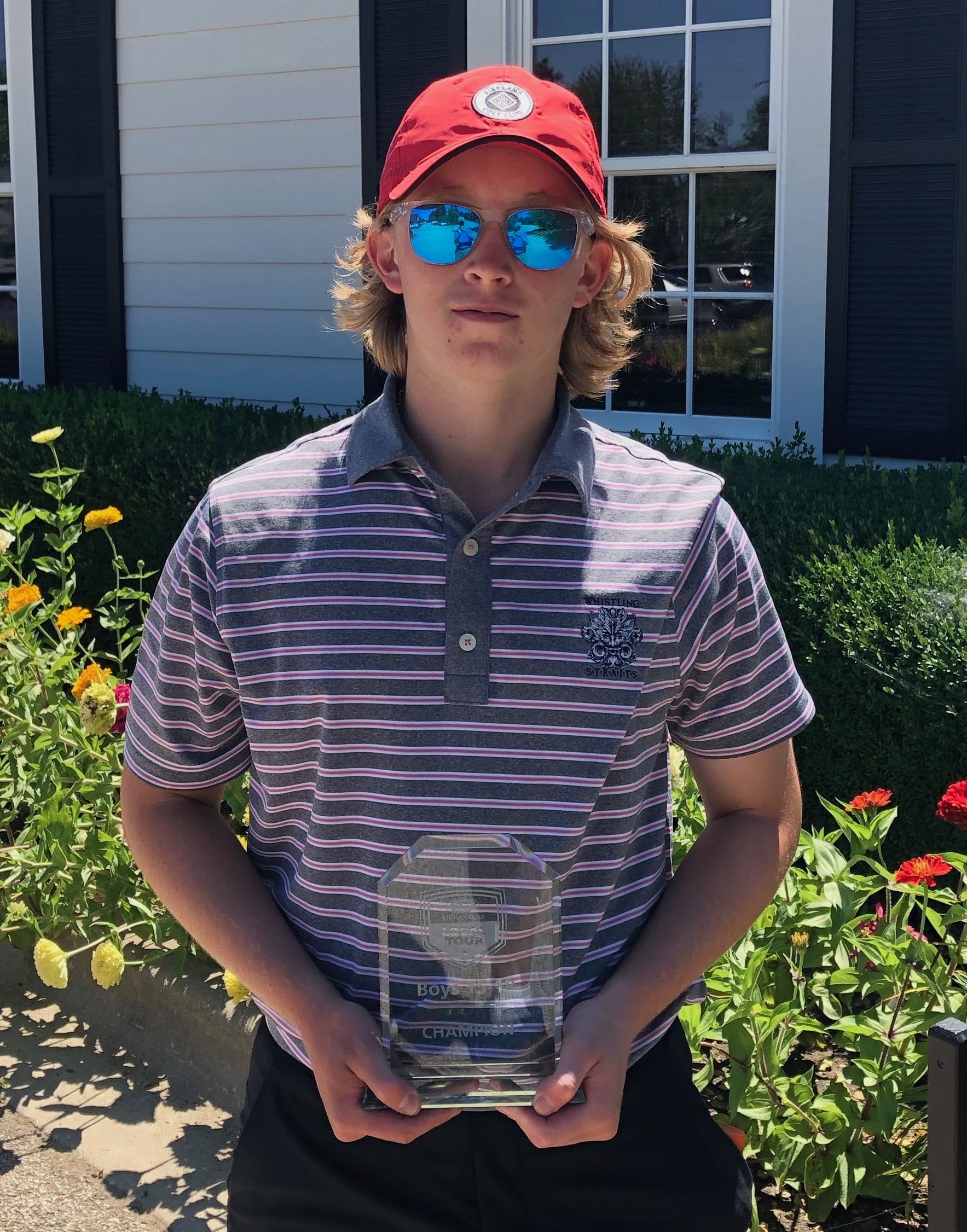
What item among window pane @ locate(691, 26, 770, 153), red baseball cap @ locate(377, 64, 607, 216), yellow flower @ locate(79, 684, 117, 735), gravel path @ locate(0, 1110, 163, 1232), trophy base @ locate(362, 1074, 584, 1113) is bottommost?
gravel path @ locate(0, 1110, 163, 1232)

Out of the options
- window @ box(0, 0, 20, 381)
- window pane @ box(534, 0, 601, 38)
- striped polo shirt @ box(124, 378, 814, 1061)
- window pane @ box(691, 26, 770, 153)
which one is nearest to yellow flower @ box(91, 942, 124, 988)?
striped polo shirt @ box(124, 378, 814, 1061)

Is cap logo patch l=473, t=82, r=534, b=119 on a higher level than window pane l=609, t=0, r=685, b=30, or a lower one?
lower

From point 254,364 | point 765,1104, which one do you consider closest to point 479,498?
point 765,1104

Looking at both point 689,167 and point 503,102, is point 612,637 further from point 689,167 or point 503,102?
point 689,167

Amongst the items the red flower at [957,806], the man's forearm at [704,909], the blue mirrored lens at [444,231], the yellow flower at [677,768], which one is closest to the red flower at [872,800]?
the red flower at [957,806]

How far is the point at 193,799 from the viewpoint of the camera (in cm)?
162

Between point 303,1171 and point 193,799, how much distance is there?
1.37ft

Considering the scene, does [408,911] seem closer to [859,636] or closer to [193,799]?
[193,799]

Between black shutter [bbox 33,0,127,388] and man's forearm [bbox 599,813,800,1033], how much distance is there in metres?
6.85

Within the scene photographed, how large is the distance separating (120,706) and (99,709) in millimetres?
52

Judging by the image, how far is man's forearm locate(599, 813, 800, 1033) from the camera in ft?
4.72

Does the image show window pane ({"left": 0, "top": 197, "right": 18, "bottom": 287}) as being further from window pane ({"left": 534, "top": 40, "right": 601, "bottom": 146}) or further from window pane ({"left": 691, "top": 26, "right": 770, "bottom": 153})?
window pane ({"left": 691, "top": 26, "right": 770, "bottom": 153})

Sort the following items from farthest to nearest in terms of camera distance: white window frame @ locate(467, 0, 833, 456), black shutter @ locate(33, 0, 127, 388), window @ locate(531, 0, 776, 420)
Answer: black shutter @ locate(33, 0, 127, 388), window @ locate(531, 0, 776, 420), white window frame @ locate(467, 0, 833, 456)

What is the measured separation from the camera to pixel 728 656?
152 centimetres
